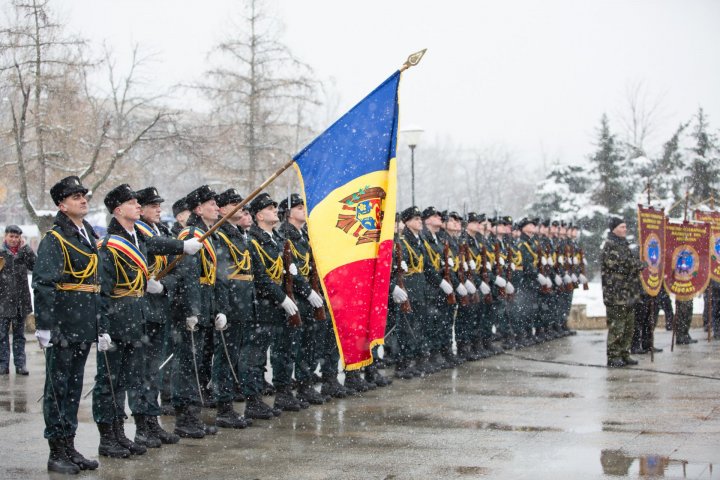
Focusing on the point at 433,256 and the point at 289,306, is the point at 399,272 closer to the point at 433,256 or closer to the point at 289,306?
the point at 433,256

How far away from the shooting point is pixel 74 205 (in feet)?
23.4

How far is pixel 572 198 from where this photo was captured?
115ft

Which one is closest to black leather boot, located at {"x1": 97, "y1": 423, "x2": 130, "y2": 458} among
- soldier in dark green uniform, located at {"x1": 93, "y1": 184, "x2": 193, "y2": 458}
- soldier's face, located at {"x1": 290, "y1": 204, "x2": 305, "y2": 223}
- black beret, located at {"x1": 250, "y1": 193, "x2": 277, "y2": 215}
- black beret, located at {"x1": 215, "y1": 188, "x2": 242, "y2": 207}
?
soldier in dark green uniform, located at {"x1": 93, "y1": 184, "x2": 193, "y2": 458}

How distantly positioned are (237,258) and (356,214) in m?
2.19

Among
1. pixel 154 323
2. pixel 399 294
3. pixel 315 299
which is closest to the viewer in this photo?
pixel 154 323

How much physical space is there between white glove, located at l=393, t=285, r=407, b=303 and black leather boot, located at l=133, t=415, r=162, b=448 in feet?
13.8

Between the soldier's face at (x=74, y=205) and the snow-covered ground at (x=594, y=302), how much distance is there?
17.3 m

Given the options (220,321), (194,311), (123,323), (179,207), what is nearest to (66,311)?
(123,323)

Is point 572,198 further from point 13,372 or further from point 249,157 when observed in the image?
Result: point 13,372

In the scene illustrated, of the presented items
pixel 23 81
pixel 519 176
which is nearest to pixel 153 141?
pixel 23 81

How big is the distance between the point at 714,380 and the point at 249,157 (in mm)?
17738

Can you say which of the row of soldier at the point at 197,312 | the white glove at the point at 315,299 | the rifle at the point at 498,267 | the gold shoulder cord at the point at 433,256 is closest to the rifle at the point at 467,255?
the row of soldier at the point at 197,312

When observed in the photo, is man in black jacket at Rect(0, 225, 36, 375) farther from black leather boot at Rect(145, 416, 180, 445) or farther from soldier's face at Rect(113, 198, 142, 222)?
soldier's face at Rect(113, 198, 142, 222)

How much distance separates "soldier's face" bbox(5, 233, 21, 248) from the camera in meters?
12.6
